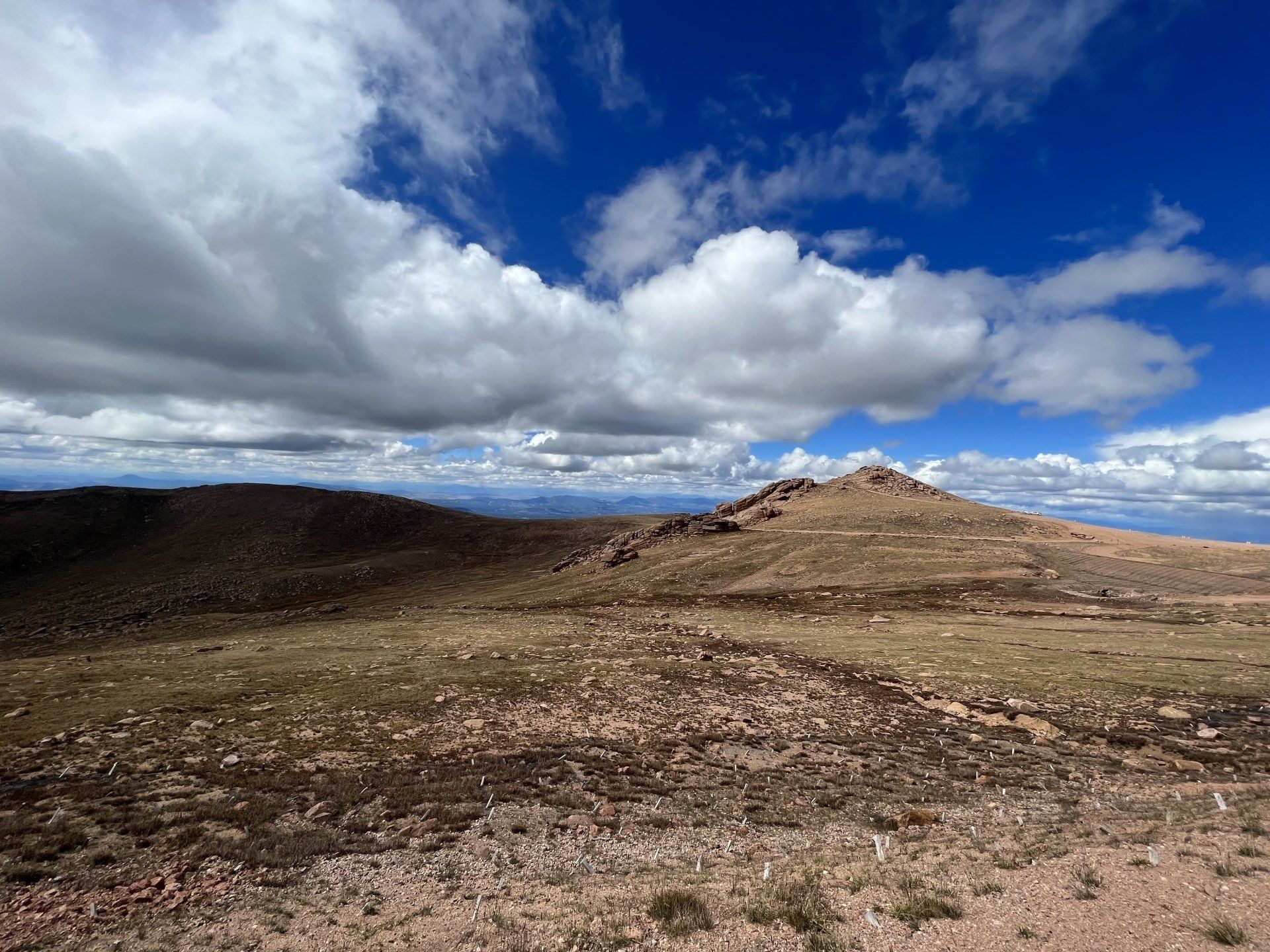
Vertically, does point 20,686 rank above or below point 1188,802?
below

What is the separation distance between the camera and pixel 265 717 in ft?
78.0

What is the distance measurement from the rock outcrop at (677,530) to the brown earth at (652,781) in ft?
163

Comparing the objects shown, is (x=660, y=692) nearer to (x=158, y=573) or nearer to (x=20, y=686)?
(x=20, y=686)

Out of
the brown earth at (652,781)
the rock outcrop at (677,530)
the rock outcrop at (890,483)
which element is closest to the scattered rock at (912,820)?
the brown earth at (652,781)

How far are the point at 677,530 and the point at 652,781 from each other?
10286 cm

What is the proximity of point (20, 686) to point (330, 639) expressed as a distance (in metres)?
19.3

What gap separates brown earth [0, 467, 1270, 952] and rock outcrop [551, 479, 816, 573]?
49747 mm

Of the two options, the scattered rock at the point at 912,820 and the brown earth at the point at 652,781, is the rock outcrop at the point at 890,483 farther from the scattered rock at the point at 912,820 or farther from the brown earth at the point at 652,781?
the scattered rock at the point at 912,820

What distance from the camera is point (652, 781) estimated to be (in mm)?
19641

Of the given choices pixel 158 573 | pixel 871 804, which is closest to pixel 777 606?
pixel 871 804

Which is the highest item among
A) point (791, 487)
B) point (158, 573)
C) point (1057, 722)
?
point (791, 487)

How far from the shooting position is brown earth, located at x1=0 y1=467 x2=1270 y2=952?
10.5m

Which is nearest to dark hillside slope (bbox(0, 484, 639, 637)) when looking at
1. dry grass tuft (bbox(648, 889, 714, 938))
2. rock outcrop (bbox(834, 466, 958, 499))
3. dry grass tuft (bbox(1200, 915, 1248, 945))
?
rock outcrop (bbox(834, 466, 958, 499))

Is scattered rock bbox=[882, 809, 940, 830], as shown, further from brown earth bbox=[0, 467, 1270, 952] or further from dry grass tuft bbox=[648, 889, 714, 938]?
dry grass tuft bbox=[648, 889, 714, 938]
